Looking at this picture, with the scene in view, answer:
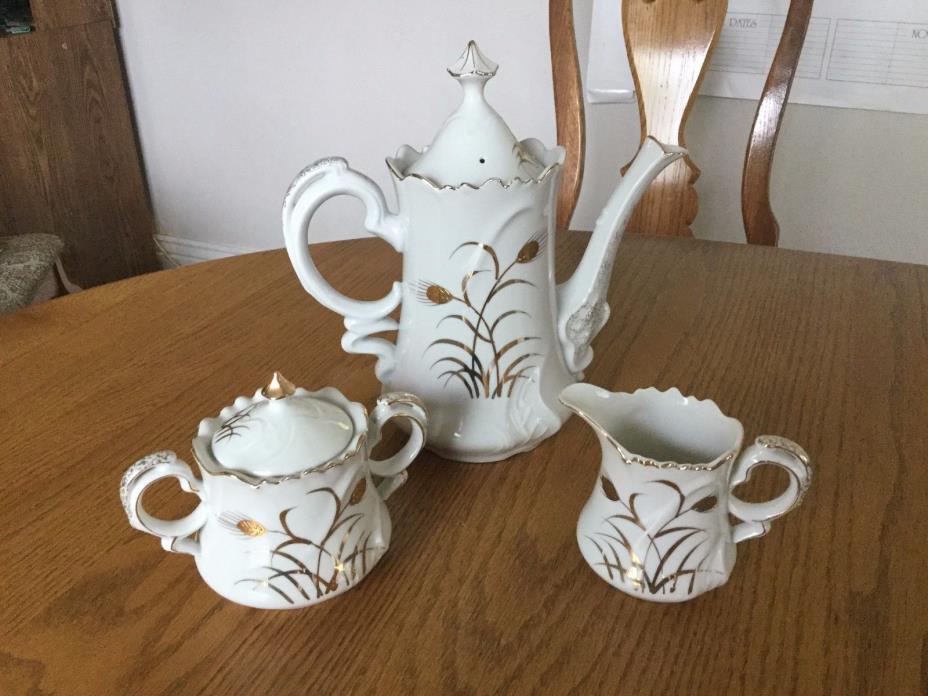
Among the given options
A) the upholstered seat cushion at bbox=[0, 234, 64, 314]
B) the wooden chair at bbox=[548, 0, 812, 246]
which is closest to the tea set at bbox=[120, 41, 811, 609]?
the wooden chair at bbox=[548, 0, 812, 246]

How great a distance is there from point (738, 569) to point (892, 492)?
5.6 inches

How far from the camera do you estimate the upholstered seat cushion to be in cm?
147

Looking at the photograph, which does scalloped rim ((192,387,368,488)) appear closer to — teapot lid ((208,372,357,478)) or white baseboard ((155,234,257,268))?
teapot lid ((208,372,357,478))

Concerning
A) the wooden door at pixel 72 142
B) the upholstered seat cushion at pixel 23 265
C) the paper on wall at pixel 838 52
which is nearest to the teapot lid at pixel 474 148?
the paper on wall at pixel 838 52

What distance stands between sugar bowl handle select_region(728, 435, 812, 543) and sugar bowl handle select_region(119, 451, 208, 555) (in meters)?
0.30

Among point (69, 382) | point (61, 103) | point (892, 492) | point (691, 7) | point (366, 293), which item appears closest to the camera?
point (892, 492)

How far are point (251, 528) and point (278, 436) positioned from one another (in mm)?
54

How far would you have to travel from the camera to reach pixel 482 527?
53 cm

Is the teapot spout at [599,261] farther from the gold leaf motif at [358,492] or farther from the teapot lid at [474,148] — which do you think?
the gold leaf motif at [358,492]

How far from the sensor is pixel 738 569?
1.62 feet

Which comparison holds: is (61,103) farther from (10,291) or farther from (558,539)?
(558,539)

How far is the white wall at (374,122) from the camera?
140cm

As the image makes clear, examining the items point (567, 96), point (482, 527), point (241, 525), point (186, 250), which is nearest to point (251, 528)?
point (241, 525)

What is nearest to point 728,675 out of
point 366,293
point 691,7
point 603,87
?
point 366,293
